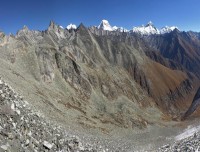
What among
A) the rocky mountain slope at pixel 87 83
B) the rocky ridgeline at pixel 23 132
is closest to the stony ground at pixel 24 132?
the rocky ridgeline at pixel 23 132

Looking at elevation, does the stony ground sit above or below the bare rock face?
below

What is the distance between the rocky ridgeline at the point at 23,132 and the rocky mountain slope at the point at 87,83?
863 inches

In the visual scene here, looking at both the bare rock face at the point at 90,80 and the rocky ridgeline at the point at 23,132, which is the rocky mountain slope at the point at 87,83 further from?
the rocky ridgeline at the point at 23,132

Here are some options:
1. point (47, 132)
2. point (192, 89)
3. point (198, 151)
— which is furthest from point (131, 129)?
point (192, 89)

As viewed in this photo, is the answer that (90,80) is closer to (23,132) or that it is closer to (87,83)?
(87,83)

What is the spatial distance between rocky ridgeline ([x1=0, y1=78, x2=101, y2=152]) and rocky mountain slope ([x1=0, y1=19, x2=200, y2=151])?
21917 millimetres

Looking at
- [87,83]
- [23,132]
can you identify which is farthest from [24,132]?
[87,83]

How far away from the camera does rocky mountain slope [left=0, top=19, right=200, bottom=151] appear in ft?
221

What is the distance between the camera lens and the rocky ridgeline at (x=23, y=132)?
78.5 feet

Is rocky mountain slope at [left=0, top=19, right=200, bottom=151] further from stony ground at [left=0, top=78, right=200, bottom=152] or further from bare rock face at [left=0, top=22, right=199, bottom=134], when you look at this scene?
stony ground at [left=0, top=78, right=200, bottom=152]

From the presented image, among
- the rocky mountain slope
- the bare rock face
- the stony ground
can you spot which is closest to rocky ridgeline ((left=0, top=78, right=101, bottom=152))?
the stony ground

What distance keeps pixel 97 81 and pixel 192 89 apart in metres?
88.0

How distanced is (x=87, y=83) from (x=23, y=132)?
70001 mm

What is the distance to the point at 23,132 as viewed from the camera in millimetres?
26141
